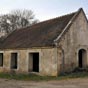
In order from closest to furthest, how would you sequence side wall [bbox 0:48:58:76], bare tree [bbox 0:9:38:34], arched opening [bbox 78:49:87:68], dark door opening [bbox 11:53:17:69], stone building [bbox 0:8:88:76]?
side wall [bbox 0:48:58:76], stone building [bbox 0:8:88:76], arched opening [bbox 78:49:87:68], dark door opening [bbox 11:53:17:69], bare tree [bbox 0:9:38:34]

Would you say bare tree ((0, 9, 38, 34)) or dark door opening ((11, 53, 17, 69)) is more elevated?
bare tree ((0, 9, 38, 34))

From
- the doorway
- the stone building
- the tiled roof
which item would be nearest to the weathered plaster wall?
the stone building

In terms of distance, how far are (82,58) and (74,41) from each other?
2.32 metres

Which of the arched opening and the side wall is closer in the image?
the side wall

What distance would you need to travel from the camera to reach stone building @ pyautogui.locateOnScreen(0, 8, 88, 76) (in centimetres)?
2045

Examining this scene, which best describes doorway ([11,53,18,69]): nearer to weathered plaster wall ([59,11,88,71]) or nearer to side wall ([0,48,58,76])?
side wall ([0,48,58,76])

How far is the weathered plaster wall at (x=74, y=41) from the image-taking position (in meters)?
20.9

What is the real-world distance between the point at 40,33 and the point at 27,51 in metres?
2.29

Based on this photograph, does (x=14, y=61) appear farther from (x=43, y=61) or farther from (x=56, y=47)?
(x=56, y=47)

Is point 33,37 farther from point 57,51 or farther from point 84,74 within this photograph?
point 84,74

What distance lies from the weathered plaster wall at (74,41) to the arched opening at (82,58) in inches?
21.7

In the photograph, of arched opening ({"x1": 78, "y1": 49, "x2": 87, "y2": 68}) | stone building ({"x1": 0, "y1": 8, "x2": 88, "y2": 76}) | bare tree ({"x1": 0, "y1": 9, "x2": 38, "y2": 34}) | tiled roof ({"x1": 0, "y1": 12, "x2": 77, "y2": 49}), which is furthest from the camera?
bare tree ({"x1": 0, "y1": 9, "x2": 38, "y2": 34})

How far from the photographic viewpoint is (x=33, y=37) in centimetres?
2425

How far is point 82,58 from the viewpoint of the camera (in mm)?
23172
